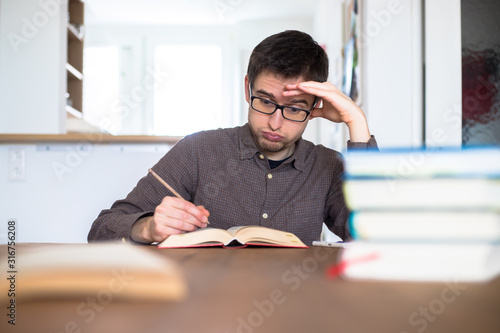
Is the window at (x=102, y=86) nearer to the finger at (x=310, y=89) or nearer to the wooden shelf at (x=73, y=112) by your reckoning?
the wooden shelf at (x=73, y=112)

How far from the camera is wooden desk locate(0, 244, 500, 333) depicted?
1.20ft

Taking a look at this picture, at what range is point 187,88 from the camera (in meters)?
7.41

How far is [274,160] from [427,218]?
93 cm

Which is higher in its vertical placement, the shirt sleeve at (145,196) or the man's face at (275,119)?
the man's face at (275,119)

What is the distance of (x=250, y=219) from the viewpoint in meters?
1.48

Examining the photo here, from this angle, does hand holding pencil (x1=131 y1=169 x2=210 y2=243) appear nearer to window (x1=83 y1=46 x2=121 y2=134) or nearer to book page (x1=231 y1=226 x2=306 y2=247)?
book page (x1=231 y1=226 x2=306 y2=247)

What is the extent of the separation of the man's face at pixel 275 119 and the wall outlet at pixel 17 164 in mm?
1524

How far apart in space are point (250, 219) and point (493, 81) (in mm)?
960

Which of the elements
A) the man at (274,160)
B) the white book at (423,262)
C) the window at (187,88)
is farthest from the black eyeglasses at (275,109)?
the window at (187,88)

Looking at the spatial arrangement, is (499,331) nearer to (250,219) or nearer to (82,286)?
(82,286)

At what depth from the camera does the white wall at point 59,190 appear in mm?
2490

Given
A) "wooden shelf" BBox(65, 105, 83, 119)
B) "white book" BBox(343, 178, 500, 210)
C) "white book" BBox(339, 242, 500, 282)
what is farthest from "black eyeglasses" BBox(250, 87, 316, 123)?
"wooden shelf" BBox(65, 105, 83, 119)

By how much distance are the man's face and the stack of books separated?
1.94 ft

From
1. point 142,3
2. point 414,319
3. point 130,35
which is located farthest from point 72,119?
point 414,319
